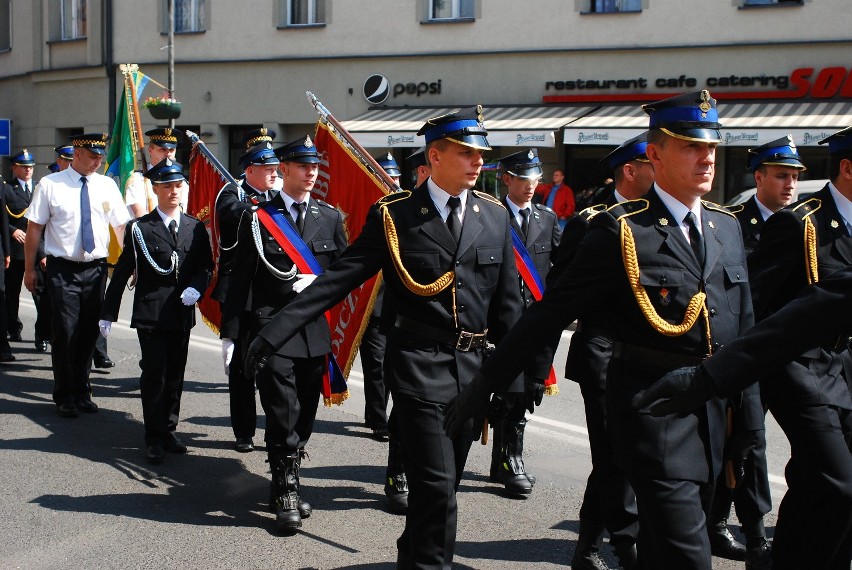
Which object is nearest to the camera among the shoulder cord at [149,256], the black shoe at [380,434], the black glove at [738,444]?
the black glove at [738,444]

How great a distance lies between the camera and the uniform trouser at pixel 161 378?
7.11 m

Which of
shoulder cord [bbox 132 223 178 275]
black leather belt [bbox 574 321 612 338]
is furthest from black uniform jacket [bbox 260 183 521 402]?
shoulder cord [bbox 132 223 178 275]

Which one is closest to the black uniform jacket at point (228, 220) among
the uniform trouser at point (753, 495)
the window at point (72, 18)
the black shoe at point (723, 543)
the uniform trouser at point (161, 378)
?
the uniform trouser at point (161, 378)

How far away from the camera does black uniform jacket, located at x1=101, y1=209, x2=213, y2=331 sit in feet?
24.1

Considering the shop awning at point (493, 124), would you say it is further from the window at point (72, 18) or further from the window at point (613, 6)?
the window at point (72, 18)

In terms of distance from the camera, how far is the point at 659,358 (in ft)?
12.2

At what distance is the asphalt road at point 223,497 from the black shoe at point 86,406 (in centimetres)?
11

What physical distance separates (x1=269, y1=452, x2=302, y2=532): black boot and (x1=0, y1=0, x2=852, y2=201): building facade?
44.1 feet

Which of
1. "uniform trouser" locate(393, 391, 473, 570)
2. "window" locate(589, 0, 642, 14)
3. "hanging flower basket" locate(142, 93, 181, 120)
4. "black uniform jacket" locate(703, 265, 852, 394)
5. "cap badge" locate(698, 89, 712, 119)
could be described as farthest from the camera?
"window" locate(589, 0, 642, 14)

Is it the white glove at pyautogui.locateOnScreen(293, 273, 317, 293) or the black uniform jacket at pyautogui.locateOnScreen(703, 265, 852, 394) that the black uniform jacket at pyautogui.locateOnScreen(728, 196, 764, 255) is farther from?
the black uniform jacket at pyautogui.locateOnScreen(703, 265, 852, 394)

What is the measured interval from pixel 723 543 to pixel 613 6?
56.8 ft

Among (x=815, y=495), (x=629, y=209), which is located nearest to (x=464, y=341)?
(x=629, y=209)

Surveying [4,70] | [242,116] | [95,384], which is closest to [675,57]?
[242,116]

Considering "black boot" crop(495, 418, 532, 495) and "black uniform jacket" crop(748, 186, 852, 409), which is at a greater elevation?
"black uniform jacket" crop(748, 186, 852, 409)
